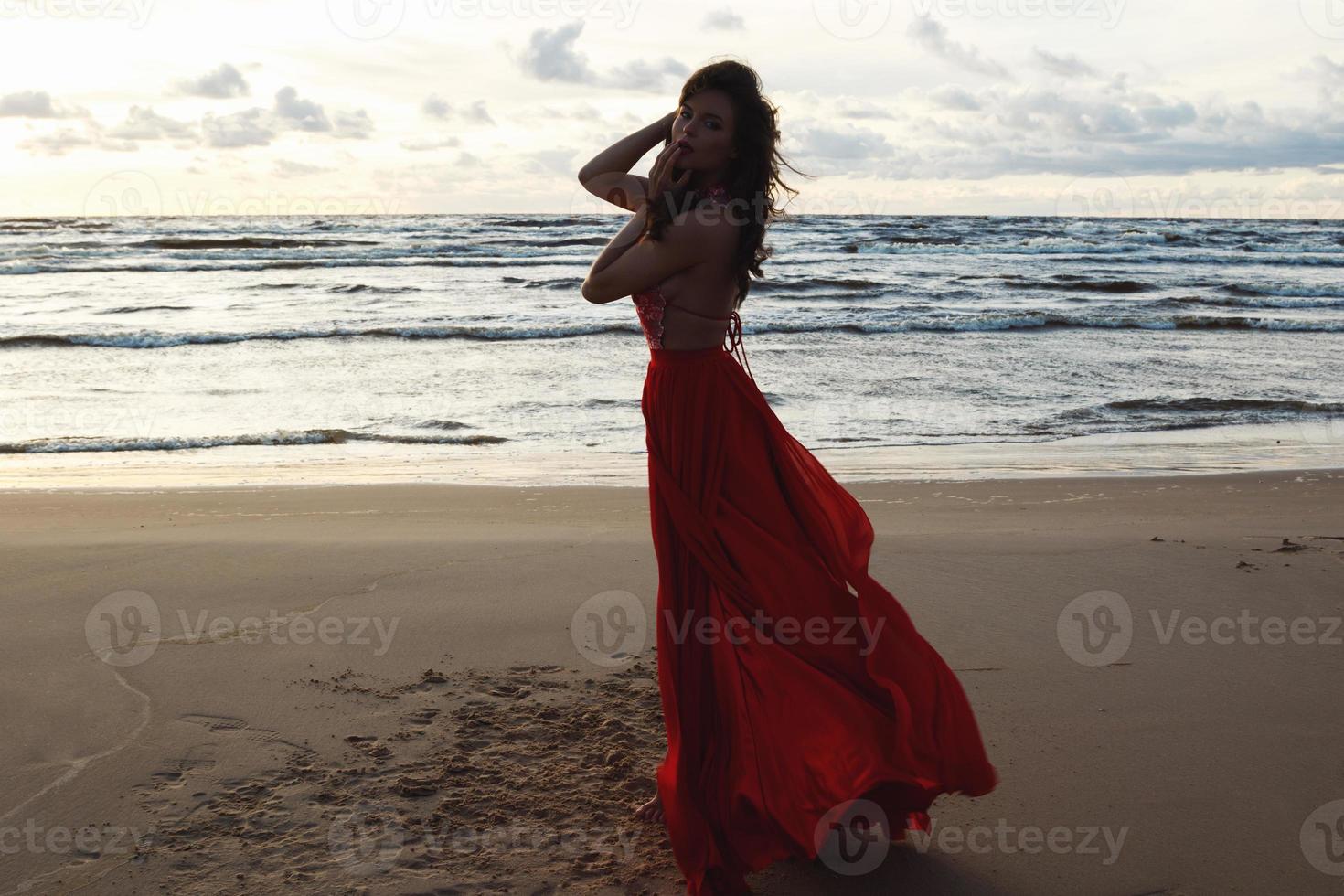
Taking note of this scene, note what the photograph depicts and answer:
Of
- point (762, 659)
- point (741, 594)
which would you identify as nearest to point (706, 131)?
point (741, 594)

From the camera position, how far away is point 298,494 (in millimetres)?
6938

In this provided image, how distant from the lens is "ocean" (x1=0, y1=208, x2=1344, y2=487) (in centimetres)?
868

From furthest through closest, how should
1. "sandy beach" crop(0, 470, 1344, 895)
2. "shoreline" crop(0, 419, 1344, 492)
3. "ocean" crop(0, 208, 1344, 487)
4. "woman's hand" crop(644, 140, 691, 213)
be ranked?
"ocean" crop(0, 208, 1344, 487) < "shoreline" crop(0, 419, 1344, 492) < "sandy beach" crop(0, 470, 1344, 895) < "woman's hand" crop(644, 140, 691, 213)

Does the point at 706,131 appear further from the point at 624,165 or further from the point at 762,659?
the point at 762,659

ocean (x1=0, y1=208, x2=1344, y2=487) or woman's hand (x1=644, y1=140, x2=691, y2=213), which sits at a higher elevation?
woman's hand (x1=644, y1=140, x2=691, y2=213)

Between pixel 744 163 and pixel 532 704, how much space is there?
2012 millimetres

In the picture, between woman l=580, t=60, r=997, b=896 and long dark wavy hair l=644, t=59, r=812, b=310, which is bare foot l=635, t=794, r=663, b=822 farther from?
long dark wavy hair l=644, t=59, r=812, b=310

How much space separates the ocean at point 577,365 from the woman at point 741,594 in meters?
4.83

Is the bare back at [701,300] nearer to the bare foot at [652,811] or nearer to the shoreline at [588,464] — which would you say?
the bare foot at [652,811]

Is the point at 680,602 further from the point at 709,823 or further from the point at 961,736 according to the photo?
the point at 961,736

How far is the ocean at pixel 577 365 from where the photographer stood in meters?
8.68

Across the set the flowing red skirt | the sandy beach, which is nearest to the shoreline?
the sandy beach

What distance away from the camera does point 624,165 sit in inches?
114

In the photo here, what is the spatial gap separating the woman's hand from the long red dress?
106 millimetres
